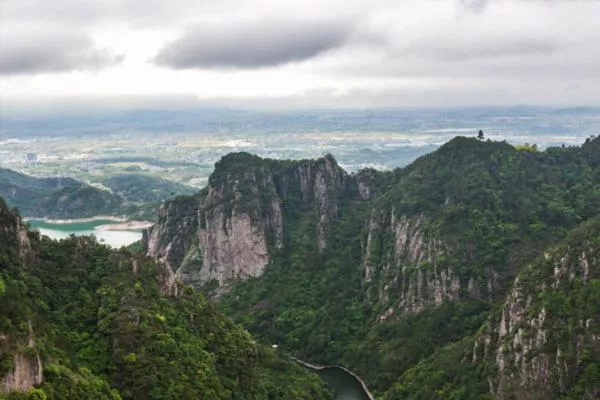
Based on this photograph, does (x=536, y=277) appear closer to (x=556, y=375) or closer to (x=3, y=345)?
(x=556, y=375)

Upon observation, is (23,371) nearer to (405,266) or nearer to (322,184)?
(405,266)

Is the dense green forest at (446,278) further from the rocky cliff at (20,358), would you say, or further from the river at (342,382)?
the rocky cliff at (20,358)

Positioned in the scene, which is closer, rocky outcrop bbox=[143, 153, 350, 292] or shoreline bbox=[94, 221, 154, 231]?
rocky outcrop bbox=[143, 153, 350, 292]

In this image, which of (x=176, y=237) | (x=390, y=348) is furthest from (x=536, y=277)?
(x=176, y=237)

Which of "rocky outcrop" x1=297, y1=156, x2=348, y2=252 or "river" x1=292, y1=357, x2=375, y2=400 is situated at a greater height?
"rocky outcrop" x1=297, y1=156, x2=348, y2=252

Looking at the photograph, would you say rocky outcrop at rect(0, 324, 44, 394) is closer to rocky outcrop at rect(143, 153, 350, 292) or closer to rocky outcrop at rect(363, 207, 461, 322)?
rocky outcrop at rect(363, 207, 461, 322)

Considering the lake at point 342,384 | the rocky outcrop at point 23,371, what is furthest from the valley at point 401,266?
the rocky outcrop at point 23,371

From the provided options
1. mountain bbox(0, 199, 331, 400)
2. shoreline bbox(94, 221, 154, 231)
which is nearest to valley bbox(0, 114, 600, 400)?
mountain bbox(0, 199, 331, 400)
